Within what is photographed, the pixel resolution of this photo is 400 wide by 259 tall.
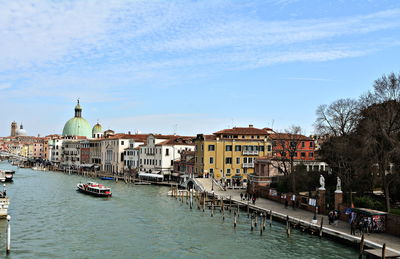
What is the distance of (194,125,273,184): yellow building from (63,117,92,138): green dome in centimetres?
7870

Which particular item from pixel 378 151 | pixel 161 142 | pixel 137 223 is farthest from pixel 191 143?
pixel 378 151

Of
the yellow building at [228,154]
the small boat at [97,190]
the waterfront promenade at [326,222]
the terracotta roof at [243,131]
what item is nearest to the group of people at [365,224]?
the waterfront promenade at [326,222]

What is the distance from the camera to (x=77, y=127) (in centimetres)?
12925

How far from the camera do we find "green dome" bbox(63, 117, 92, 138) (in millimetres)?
128750

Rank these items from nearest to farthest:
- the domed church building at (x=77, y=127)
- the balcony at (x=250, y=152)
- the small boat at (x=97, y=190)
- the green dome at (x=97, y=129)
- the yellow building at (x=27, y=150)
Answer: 1. the small boat at (x=97, y=190)
2. the balcony at (x=250, y=152)
3. the green dome at (x=97, y=129)
4. the domed church building at (x=77, y=127)
5. the yellow building at (x=27, y=150)

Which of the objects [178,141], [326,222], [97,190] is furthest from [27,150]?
[326,222]

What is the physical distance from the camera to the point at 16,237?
2703 cm

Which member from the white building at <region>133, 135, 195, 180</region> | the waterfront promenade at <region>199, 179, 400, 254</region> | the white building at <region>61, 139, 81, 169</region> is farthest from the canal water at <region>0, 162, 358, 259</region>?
the white building at <region>61, 139, 81, 169</region>

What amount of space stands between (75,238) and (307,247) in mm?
14140

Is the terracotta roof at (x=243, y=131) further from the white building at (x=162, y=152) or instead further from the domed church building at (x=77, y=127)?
the domed church building at (x=77, y=127)

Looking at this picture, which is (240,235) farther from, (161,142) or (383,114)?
(161,142)

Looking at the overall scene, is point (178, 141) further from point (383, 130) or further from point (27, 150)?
point (27, 150)

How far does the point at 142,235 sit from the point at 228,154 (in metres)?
30.6

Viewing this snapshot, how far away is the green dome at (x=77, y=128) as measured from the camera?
12875 centimetres
